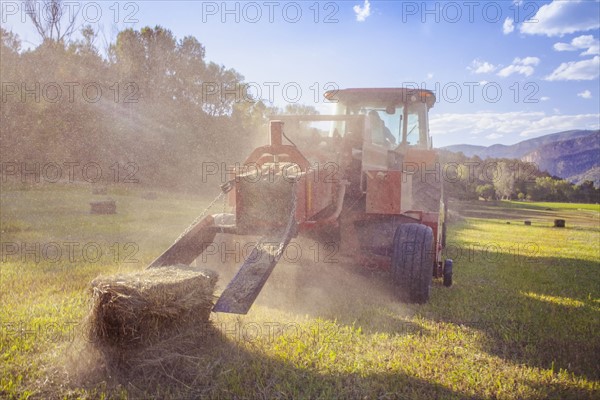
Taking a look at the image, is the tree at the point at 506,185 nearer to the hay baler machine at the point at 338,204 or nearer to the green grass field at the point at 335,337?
the green grass field at the point at 335,337

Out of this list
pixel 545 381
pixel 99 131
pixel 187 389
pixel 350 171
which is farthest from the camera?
pixel 99 131

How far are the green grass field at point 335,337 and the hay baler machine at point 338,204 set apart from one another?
437 millimetres

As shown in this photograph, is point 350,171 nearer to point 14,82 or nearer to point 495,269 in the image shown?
point 495,269

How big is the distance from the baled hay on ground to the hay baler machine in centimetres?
31

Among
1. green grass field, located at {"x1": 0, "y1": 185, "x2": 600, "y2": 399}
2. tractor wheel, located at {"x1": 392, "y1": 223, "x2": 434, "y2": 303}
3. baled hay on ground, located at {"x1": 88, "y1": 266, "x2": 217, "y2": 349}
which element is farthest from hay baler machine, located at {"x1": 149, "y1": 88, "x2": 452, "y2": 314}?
green grass field, located at {"x1": 0, "y1": 185, "x2": 600, "y2": 399}

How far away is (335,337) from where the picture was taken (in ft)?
14.1

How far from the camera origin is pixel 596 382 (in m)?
3.57

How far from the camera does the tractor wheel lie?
18.1 feet

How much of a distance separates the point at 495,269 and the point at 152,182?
23487 mm

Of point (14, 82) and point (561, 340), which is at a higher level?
point (14, 82)

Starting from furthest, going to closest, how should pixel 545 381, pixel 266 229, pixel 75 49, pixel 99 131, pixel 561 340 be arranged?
pixel 75 49
pixel 99 131
pixel 266 229
pixel 561 340
pixel 545 381

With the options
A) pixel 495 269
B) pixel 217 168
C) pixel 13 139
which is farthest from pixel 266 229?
pixel 217 168

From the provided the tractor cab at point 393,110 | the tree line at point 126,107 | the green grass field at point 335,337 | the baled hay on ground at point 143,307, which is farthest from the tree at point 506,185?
the baled hay on ground at point 143,307

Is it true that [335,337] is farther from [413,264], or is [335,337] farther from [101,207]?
[101,207]
